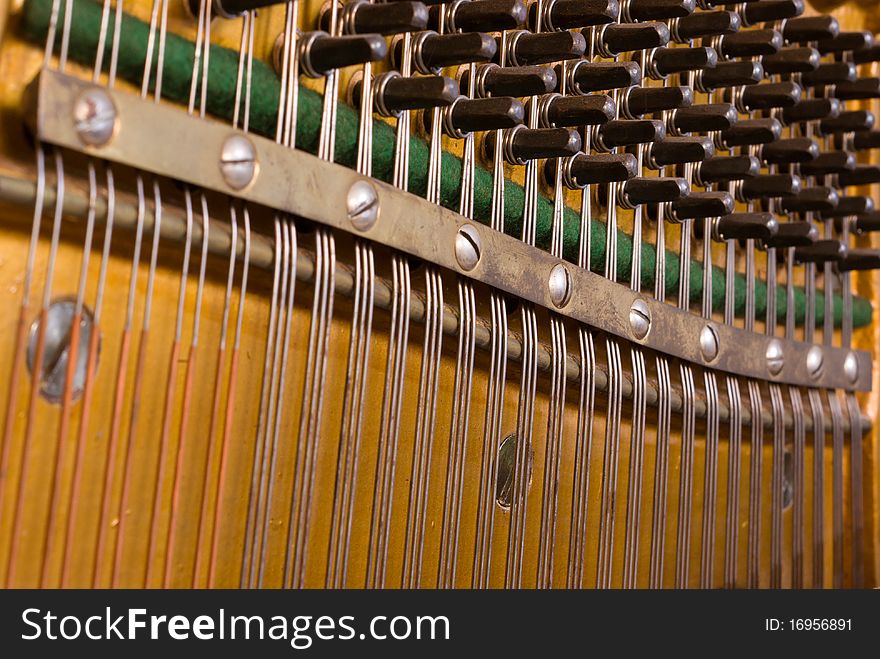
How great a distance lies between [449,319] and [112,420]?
42 centimetres

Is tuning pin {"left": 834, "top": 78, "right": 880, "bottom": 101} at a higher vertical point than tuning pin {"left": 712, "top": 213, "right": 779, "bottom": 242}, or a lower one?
higher

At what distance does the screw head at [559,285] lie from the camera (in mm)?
1394

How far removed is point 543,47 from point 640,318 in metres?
0.37

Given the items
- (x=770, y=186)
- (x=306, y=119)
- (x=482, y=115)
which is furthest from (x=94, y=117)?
(x=770, y=186)

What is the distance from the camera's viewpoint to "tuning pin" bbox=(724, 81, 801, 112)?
177cm

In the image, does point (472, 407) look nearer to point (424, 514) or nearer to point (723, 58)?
point (424, 514)

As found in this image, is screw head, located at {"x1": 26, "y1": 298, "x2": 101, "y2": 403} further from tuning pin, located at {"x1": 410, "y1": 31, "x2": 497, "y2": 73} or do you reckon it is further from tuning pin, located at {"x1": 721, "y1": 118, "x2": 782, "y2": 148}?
tuning pin, located at {"x1": 721, "y1": 118, "x2": 782, "y2": 148}

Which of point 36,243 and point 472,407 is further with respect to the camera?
point 472,407

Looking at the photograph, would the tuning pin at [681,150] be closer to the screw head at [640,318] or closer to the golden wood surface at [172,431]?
the screw head at [640,318]

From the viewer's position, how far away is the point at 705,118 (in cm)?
156

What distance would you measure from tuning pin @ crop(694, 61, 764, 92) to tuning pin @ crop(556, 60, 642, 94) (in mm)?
237

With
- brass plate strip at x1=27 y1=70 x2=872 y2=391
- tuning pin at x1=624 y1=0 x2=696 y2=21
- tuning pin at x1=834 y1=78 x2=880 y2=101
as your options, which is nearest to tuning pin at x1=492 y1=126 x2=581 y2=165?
brass plate strip at x1=27 y1=70 x2=872 y2=391
